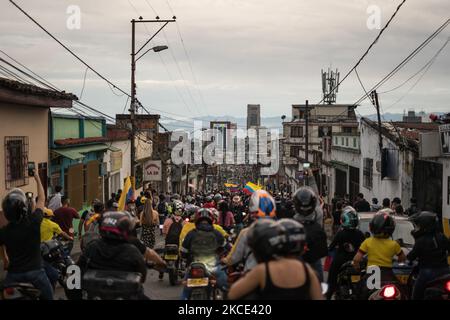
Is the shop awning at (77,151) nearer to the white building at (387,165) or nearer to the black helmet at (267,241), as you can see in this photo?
the white building at (387,165)

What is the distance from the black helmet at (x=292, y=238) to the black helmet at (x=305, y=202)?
3297 millimetres

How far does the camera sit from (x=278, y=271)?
202 inches

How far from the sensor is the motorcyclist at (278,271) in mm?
5113

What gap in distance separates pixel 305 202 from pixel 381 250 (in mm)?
1208

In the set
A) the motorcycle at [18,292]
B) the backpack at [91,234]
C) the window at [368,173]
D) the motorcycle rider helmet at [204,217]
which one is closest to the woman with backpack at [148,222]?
the backpack at [91,234]

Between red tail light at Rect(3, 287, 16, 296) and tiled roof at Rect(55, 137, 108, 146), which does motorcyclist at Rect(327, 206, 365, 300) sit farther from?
tiled roof at Rect(55, 137, 108, 146)

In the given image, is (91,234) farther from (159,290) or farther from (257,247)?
(257,247)

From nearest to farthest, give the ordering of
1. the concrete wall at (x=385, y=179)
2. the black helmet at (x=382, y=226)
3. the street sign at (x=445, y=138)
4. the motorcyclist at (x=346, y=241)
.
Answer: the black helmet at (x=382, y=226)
the motorcyclist at (x=346, y=241)
the street sign at (x=445, y=138)
the concrete wall at (x=385, y=179)

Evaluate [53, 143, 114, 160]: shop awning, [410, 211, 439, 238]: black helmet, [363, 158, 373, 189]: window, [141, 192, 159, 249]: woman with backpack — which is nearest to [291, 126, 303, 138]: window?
[363, 158, 373, 189]: window

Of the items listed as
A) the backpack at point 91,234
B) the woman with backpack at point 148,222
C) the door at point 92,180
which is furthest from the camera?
the door at point 92,180

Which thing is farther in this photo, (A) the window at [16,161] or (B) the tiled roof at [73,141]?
(B) the tiled roof at [73,141]

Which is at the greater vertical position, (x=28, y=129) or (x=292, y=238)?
(x=28, y=129)

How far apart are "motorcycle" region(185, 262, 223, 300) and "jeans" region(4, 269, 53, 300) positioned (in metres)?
1.79

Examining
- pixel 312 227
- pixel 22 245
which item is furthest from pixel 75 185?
pixel 22 245
